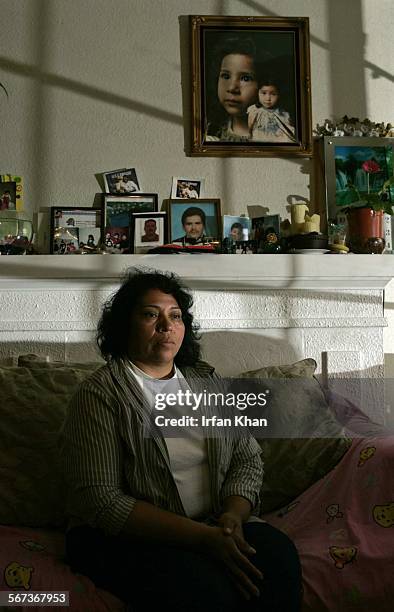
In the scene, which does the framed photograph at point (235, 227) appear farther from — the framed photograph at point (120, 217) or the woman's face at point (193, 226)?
the framed photograph at point (120, 217)

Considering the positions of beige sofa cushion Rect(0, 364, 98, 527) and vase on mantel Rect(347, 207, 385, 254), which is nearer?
beige sofa cushion Rect(0, 364, 98, 527)

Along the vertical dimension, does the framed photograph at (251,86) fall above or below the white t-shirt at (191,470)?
above

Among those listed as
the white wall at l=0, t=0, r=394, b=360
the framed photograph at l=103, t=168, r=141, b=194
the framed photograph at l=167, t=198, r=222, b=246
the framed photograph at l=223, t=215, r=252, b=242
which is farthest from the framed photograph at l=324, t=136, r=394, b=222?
the framed photograph at l=103, t=168, r=141, b=194

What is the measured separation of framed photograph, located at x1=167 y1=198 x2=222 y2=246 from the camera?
2914mm

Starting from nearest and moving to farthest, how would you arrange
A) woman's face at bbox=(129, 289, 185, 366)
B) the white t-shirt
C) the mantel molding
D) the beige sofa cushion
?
the white t-shirt
woman's face at bbox=(129, 289, 185, 366)
the beige sofa cushion
the mantel molding

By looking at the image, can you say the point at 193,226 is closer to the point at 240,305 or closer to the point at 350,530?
the point at 240,305

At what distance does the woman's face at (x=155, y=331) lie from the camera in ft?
5.66

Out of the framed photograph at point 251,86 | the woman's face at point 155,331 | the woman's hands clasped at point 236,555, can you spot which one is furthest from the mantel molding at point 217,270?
the woman's hands clasped at point 236,555

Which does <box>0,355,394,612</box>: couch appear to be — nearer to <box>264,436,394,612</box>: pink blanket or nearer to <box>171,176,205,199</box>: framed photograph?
<box>264,436,394,612</box>: pink blanket

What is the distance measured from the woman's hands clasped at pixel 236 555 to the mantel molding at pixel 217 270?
1.38 metres

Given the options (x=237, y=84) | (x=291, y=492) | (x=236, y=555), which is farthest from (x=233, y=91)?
(x=236, y=555)

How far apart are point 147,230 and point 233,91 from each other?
80 cm

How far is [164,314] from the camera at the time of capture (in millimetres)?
1752

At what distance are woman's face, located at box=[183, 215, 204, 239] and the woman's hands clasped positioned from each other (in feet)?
5.51
